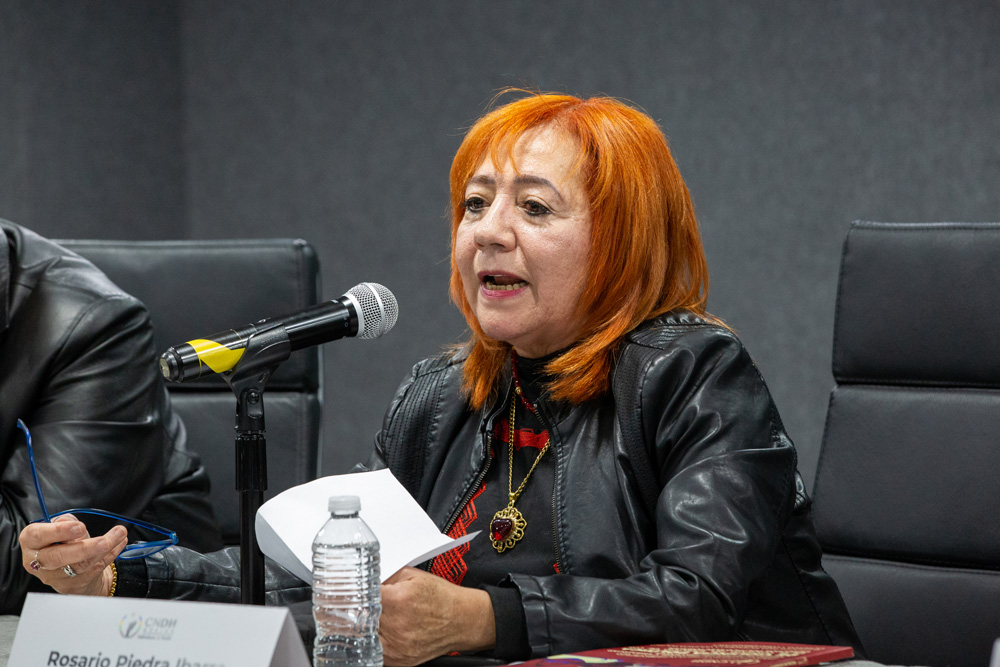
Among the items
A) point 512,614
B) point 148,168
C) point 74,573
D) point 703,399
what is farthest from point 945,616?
point 148,168

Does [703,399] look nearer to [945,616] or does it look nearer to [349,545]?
[349,545]

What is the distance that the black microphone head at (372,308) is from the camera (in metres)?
1.08

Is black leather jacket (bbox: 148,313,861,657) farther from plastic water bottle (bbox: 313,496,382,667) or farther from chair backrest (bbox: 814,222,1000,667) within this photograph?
chair backrest (bbox: 814,222,1000,667)

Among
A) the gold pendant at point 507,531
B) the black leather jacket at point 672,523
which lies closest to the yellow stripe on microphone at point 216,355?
the black leather jacket at point 672,523

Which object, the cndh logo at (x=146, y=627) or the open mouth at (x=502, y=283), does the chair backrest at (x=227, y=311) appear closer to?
the open mouth at (x=502, y=283)

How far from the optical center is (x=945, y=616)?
154 centimetres

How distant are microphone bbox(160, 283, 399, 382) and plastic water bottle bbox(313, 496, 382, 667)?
20cm

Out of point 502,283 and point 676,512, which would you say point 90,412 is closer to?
point 502,283

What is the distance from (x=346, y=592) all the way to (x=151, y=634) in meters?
0.17

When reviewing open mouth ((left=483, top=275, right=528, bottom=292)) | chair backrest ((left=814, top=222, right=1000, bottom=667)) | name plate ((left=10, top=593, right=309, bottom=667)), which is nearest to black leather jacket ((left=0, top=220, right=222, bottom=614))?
open mouth ((left=483, top=275, right=528, bottom=292))

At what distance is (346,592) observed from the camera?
2.81 feet

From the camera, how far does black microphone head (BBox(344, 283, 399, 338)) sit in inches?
42.5

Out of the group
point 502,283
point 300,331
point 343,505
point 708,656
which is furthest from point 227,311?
point 708,656

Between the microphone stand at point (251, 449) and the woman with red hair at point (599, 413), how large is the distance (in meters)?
0.22
